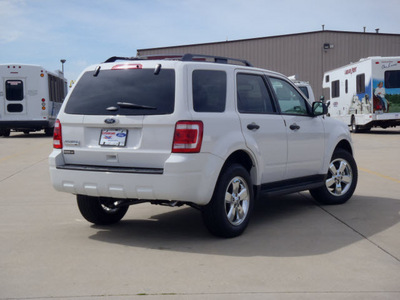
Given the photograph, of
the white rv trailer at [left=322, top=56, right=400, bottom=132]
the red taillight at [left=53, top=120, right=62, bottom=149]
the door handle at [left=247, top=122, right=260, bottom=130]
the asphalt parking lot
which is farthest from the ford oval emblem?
→ the white rv trailer at [left=322, top=56, right=400, bottom=132]

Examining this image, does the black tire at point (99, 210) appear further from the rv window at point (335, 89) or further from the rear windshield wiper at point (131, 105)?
the rv window at point (335, 89)

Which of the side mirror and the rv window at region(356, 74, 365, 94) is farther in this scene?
the rv window at region(356, 74, 365, 94)

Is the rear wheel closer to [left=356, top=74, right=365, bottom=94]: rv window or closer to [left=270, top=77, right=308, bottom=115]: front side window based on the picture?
[left=356, top=74, right=365, bottom=94]: rv window

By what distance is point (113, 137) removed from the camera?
20.3 ft

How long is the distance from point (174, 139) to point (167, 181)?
0.41 meters

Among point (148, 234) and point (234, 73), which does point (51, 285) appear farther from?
point (234, 73)

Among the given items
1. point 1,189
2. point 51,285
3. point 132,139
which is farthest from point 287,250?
point 1,189

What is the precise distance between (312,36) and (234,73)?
38.7 meters

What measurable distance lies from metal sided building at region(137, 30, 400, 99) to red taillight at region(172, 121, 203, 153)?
38.5 metres

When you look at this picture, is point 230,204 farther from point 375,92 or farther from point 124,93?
point 375,92

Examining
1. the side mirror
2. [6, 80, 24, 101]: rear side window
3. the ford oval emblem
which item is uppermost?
[6, 80, 24, 101]: rear side window

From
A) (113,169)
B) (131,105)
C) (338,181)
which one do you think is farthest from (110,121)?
(338,181)

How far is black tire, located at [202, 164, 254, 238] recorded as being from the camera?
6125 millimetres

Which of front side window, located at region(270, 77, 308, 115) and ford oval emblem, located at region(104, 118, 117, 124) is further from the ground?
front side window, located at region(270, 77, 308, 115)
